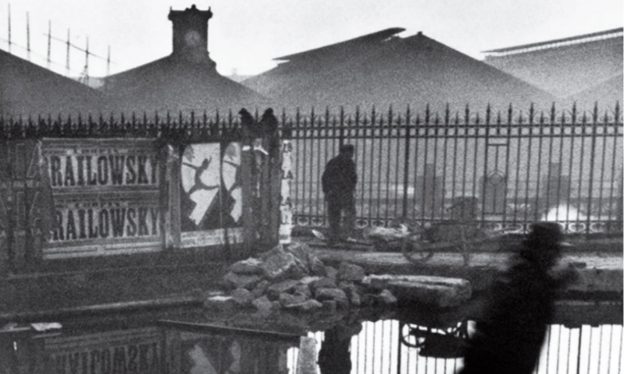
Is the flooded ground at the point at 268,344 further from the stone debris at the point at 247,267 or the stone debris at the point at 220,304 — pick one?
the stone debris at the point at 247,267

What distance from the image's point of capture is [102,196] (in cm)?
1017

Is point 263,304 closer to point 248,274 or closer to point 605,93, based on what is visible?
point 248,274

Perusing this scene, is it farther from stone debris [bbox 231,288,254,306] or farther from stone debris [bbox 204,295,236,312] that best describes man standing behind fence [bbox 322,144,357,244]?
stone debris [bbox 204,295,236,312]

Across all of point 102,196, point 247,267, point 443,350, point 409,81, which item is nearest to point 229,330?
point 247,267

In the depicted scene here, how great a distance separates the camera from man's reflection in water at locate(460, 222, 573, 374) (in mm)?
4457

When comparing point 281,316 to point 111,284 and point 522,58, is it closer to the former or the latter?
point 111,284

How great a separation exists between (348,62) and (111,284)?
998 inches

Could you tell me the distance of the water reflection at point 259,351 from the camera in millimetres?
7027

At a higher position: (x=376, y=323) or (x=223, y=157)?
(x=223, y=157)

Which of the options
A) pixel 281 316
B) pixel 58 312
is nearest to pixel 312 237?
pixel 281 316

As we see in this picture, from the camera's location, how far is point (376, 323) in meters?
9.12

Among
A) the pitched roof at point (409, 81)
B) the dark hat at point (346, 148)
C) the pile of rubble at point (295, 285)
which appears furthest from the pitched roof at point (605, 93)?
the pile of rubble at point (295, 285)

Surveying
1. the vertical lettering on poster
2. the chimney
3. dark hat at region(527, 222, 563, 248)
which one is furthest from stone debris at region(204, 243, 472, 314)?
the chimney

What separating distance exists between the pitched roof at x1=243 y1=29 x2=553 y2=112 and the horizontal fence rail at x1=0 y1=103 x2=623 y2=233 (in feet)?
6.31
